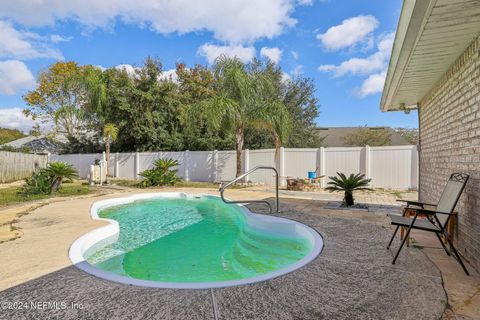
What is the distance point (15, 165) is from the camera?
15.4m

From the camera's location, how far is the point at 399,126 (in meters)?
28.7

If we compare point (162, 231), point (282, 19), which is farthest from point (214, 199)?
point (282, 19)

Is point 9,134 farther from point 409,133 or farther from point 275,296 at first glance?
point 409,133

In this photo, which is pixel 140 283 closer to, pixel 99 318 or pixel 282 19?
pixel 99 318

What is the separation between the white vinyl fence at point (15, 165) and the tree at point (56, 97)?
828cm

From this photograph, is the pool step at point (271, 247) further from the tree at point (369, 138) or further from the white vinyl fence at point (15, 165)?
the tree at point (369, 138)

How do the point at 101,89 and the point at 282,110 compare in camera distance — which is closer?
the point at 282,110

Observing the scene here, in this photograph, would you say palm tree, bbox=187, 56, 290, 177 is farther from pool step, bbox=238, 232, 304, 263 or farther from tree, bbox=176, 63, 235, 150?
pool step, bbox=238, 232, 304, 263

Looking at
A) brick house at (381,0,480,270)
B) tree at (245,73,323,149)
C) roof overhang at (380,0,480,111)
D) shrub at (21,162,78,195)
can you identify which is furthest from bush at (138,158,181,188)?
roof overhang at (380,0,480,111)

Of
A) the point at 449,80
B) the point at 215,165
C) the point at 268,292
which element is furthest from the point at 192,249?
the point at 215,165

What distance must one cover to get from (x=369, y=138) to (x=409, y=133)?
25.3ft

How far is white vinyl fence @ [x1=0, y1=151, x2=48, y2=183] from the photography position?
47.1 ft

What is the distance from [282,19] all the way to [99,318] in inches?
570

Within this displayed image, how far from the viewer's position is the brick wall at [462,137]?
3.18 meters
